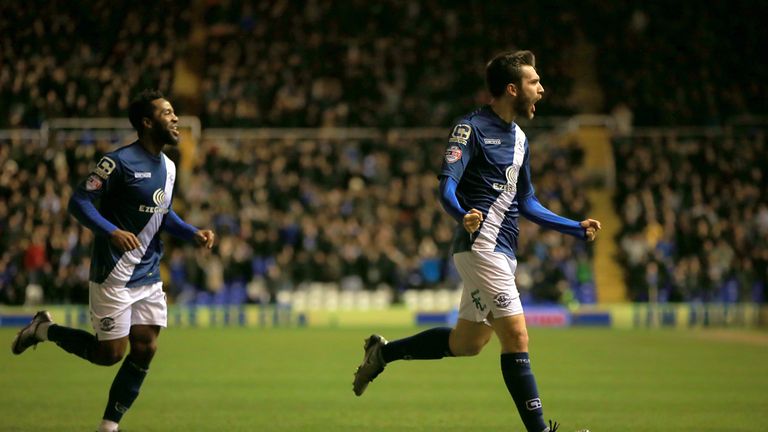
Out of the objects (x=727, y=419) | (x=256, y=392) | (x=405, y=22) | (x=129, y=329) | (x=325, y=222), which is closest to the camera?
(x=129, y=329)

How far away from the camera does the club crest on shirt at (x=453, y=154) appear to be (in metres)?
7.17

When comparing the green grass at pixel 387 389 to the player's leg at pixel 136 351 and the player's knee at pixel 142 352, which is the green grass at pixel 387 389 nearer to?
the player's leg at pixel 136 351

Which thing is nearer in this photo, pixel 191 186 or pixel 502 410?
pixel 502 410

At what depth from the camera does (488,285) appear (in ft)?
23.6

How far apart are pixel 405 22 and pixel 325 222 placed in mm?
9496

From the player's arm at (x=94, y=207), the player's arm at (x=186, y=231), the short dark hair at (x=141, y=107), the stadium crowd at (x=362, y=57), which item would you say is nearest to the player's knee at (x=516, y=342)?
the player's arm at (x=186, y=231)

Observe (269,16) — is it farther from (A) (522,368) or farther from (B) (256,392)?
(A) (522,368)

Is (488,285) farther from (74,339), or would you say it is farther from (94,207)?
(74,339)

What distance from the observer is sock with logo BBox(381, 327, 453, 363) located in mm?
7875

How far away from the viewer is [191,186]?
85.4 ft

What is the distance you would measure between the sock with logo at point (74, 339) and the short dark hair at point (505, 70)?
3391 mm

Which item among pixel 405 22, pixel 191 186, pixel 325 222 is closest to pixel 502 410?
pixel 325 222

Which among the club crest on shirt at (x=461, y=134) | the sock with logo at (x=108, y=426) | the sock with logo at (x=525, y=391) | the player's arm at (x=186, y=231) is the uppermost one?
the club crest on shirt at (x=461, y=134)

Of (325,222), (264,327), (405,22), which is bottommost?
(264,327)
